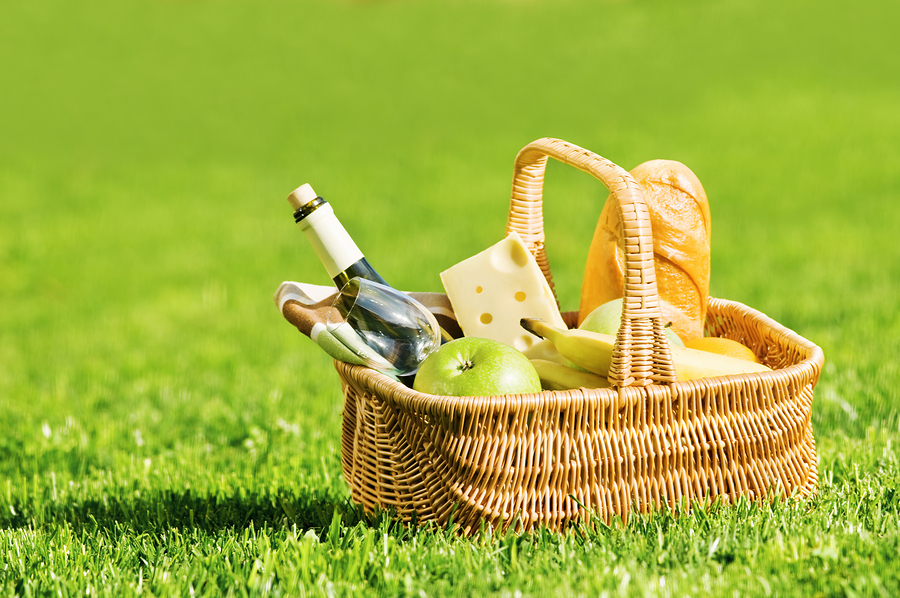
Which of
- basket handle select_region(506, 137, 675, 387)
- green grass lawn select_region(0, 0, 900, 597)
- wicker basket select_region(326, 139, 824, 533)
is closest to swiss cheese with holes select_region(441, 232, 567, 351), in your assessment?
wicker basket select_region(326, 139, 824, 533)

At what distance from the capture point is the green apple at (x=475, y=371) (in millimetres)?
2242

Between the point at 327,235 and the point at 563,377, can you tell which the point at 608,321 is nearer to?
the point at 563,377

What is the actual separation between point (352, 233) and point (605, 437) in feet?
20.8

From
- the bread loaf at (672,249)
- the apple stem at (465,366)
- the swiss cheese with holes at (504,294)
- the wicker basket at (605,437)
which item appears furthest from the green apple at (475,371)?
the bread loaf at (672,249)

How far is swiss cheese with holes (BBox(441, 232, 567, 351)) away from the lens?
2.70 m

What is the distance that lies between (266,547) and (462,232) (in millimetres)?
6011

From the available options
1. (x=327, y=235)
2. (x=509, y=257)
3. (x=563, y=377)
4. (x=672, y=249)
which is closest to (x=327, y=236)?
(x=327, y=235)

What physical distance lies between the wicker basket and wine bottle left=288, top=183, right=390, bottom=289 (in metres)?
0.33

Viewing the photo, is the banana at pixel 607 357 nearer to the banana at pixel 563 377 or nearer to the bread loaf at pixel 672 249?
the banana at pixel 563 377

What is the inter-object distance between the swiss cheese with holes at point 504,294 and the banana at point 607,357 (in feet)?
0.76

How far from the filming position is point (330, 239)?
8.43 ft

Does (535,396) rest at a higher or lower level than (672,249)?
lower

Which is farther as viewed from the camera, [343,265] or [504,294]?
[504,294]

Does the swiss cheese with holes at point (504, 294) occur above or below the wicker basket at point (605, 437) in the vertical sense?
above
